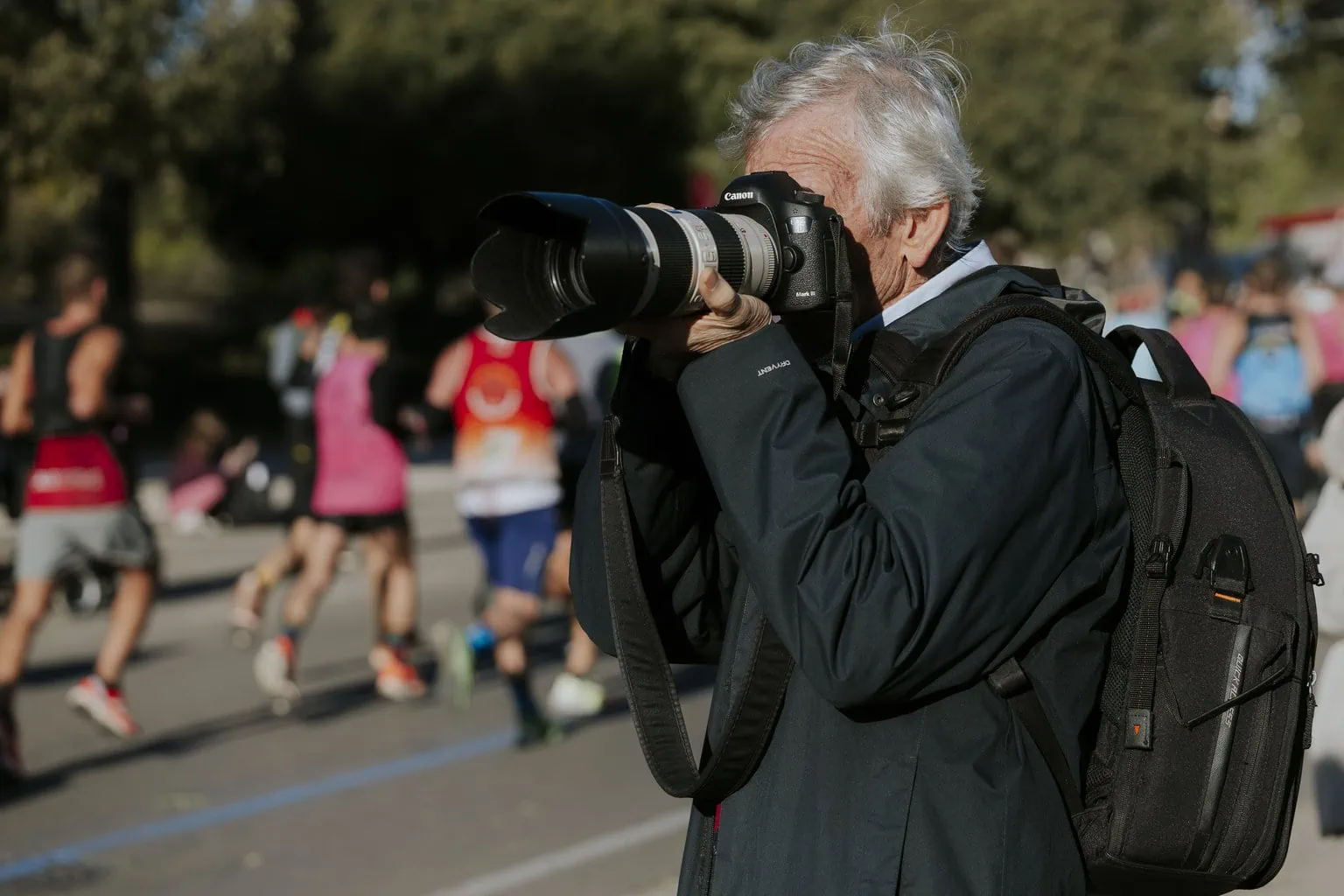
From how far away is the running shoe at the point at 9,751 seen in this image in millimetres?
6367

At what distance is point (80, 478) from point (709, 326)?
5.48 m

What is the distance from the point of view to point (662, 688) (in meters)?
2.16

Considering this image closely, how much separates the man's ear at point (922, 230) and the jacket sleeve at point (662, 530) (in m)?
0.34

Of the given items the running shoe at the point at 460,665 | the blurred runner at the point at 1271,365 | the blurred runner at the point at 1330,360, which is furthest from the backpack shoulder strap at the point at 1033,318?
the blurred runner at the point at 1330,360

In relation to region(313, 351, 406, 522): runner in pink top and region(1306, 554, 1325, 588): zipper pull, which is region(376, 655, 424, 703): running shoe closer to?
region(313, 351, 406, 522): runner in pink top

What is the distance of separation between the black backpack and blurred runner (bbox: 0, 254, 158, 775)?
17.4ft

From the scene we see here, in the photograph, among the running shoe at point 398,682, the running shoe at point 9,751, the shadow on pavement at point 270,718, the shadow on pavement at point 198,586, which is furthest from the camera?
the shadow on pavement at point 198,586

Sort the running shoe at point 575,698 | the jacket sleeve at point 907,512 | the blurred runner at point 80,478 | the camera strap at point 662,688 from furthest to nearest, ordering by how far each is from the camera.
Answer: the running shoe at point 575,698 → the blurred runner at point 80,478 → the camera strap at point 662,688 → the jacket sleeve at point 907,512

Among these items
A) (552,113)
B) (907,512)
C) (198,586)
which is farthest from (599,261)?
(552,113)

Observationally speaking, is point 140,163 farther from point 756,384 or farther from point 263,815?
point 756,384

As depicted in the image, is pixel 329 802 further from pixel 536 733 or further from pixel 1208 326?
pixel 1208 326

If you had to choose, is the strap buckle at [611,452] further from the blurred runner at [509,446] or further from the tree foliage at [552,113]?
the tree foliage at [552,113]

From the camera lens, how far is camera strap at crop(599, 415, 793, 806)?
202 centimetres

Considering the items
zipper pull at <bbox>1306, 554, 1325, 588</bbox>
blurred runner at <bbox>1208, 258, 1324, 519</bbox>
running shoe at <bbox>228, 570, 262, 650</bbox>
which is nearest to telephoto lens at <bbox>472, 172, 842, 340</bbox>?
zipper pull at <bbox>1306, 554, 1325, 588</bbox>
